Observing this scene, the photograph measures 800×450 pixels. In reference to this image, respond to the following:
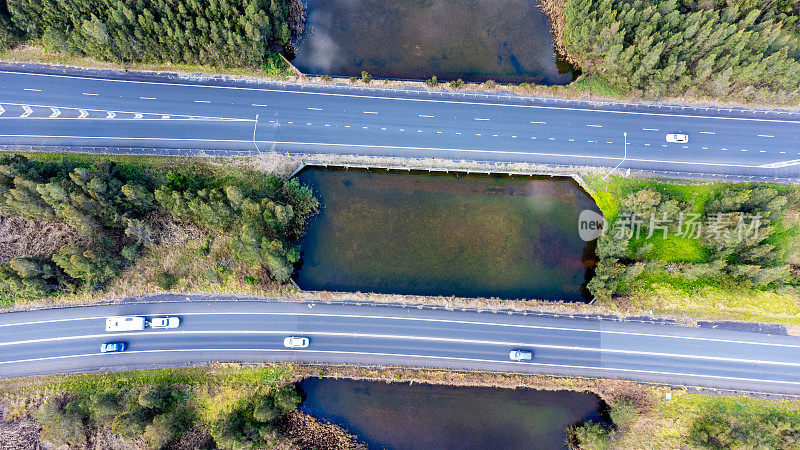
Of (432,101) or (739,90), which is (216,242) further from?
(739,90)

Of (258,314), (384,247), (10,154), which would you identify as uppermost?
(10,154)

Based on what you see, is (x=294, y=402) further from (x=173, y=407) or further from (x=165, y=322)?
(x=165, y=322)

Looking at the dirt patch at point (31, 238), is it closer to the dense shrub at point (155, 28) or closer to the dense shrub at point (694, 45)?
the dense shrub at point (155, 28)

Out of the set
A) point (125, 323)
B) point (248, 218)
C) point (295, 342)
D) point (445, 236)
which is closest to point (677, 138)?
point (445, 236)

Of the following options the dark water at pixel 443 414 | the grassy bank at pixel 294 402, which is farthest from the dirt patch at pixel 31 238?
the dark water at pixel 443 414

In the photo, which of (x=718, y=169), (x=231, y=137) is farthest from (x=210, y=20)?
(x=718, y=169)

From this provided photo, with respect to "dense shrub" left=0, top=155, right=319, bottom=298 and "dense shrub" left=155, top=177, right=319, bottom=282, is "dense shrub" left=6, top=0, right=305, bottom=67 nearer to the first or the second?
"dense shrub" left=0, top=155, right=319, bottom=298
